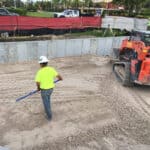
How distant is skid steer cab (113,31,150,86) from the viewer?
419 inches

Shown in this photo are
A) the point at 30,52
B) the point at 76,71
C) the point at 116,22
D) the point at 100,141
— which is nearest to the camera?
the point at 100,141

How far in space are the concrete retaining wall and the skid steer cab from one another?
329 centimetres

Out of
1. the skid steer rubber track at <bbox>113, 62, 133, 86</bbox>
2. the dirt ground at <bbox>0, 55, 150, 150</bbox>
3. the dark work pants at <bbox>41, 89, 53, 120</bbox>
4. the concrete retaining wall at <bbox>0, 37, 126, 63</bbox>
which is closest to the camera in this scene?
the dirt ground at <bbox>0, 55, 150, 150</bbox>

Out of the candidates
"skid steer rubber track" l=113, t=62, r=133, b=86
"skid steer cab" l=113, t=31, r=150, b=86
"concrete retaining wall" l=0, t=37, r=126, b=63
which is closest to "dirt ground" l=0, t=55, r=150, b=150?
"skid steer rubber track" l=113, t=62, r=133, b=86

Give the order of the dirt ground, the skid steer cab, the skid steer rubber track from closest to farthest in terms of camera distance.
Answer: the dirt ground
the skid steer cab
the skid steer rubber track

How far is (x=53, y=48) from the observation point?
15484 mm

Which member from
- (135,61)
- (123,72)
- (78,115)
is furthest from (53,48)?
(78,115)

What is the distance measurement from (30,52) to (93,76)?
3.60 m

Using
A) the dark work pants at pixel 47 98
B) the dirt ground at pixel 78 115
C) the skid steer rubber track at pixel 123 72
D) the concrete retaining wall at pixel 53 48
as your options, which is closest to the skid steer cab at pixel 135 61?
the skid steer rubber track at pixel 123 72

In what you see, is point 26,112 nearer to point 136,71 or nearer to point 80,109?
point 80,109

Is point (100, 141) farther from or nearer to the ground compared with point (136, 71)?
nearer to the ground

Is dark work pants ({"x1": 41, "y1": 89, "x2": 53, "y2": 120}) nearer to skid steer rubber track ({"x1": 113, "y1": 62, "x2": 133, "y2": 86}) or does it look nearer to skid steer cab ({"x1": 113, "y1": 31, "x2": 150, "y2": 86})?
skid steer cab ({"x1": 113, "y1": 31, "x2": 150, "y2": 86})

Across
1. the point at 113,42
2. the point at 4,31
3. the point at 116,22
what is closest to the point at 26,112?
the point at 113,42

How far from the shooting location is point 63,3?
200 ft
